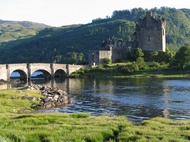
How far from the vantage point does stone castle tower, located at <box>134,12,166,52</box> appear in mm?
145100

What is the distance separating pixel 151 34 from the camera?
146 metres

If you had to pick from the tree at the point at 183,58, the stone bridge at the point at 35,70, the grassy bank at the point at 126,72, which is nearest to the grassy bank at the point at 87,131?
the stone bridge at the point at 35,70

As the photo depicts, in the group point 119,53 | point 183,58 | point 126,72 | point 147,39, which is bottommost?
point 126,72

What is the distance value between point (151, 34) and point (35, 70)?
54.8m

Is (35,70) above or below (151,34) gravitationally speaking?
below

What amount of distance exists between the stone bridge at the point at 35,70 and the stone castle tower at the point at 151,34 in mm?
32560

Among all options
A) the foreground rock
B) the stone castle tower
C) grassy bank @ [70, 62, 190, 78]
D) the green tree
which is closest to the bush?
the green tree

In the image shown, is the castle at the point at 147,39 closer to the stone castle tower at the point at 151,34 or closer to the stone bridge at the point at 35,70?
the stone castle tower at the point at 151,34

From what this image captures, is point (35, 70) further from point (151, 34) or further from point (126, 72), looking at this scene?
point (151, 34)

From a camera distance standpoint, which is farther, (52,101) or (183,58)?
(183,58)

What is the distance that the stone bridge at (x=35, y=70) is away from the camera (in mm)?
103544

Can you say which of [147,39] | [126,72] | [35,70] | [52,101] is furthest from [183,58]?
[52,101]

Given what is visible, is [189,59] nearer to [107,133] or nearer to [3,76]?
[3,76]

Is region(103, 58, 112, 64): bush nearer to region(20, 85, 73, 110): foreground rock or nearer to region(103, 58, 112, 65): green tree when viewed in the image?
region(103, 58, 112, 65): green tree
